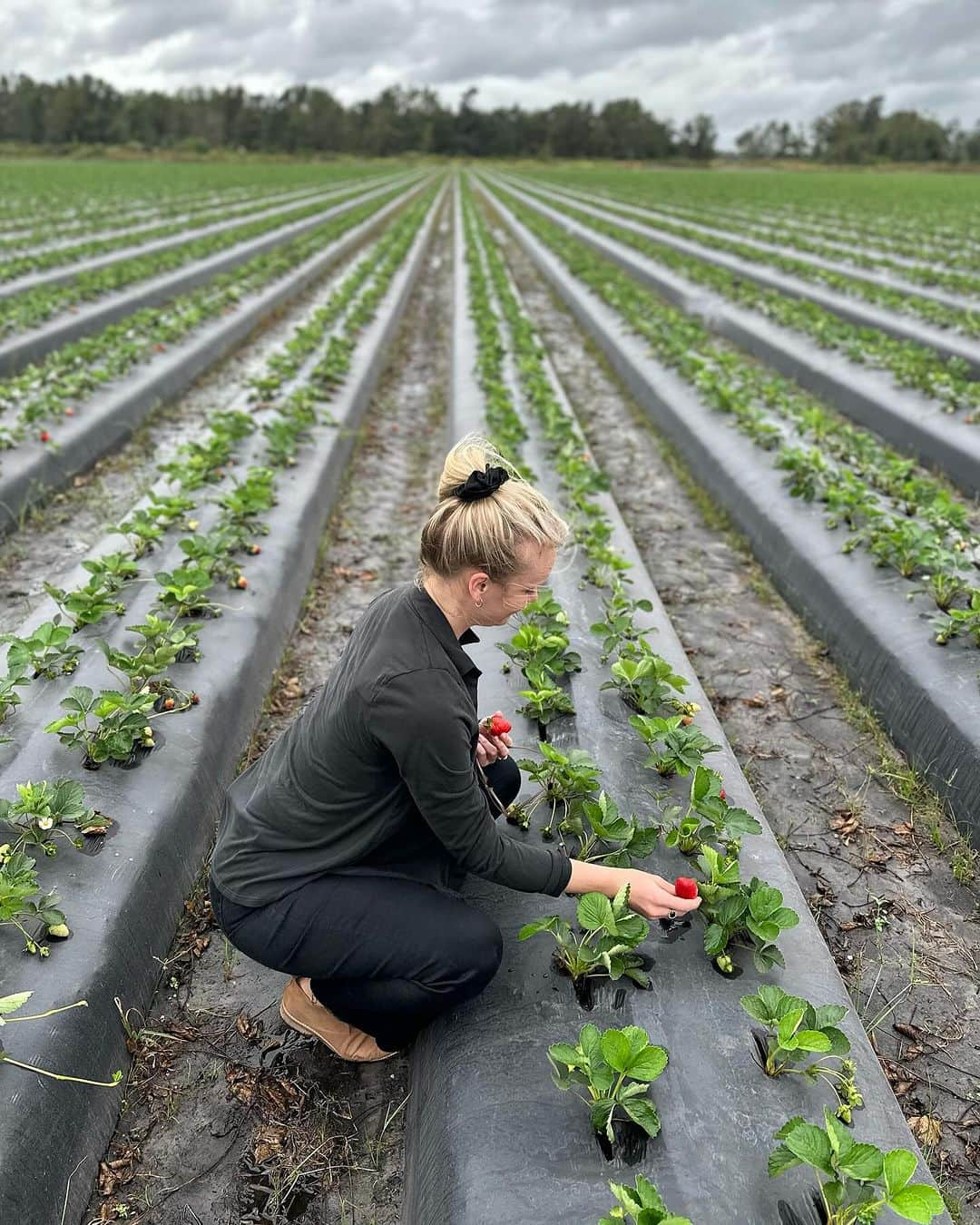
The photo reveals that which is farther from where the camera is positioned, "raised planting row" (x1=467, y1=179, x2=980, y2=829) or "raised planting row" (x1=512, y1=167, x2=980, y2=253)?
"raised planting row" (x1=512, y1=167, x2=980, y2=253)

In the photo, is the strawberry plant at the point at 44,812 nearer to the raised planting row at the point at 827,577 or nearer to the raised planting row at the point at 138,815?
the raised planting row at the point at 138,815

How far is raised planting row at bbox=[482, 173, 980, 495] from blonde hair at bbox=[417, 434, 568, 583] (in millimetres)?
5193

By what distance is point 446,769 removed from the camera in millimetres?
1994

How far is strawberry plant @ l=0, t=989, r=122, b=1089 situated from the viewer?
198cm

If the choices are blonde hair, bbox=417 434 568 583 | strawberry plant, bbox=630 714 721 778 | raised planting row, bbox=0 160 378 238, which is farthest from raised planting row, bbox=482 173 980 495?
raised planting row, bbox=0 160 378 238

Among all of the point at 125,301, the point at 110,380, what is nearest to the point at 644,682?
the point at 110,380

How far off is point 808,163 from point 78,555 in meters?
94.2

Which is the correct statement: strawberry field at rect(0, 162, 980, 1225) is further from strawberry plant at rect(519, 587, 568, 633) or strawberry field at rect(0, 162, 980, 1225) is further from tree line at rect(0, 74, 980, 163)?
tree line at rect(0, 74, 980, 163)

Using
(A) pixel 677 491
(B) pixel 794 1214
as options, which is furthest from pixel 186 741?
(A) pixel 677 491

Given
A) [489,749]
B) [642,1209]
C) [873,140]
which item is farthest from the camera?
[873,140]

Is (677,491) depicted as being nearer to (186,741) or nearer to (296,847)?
(186,741)

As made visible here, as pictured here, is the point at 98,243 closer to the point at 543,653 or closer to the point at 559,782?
the point at 543,653

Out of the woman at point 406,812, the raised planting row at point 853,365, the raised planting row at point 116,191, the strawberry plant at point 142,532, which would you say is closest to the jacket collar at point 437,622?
the woman at point 406,812

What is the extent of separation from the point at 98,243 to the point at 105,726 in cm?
1483
